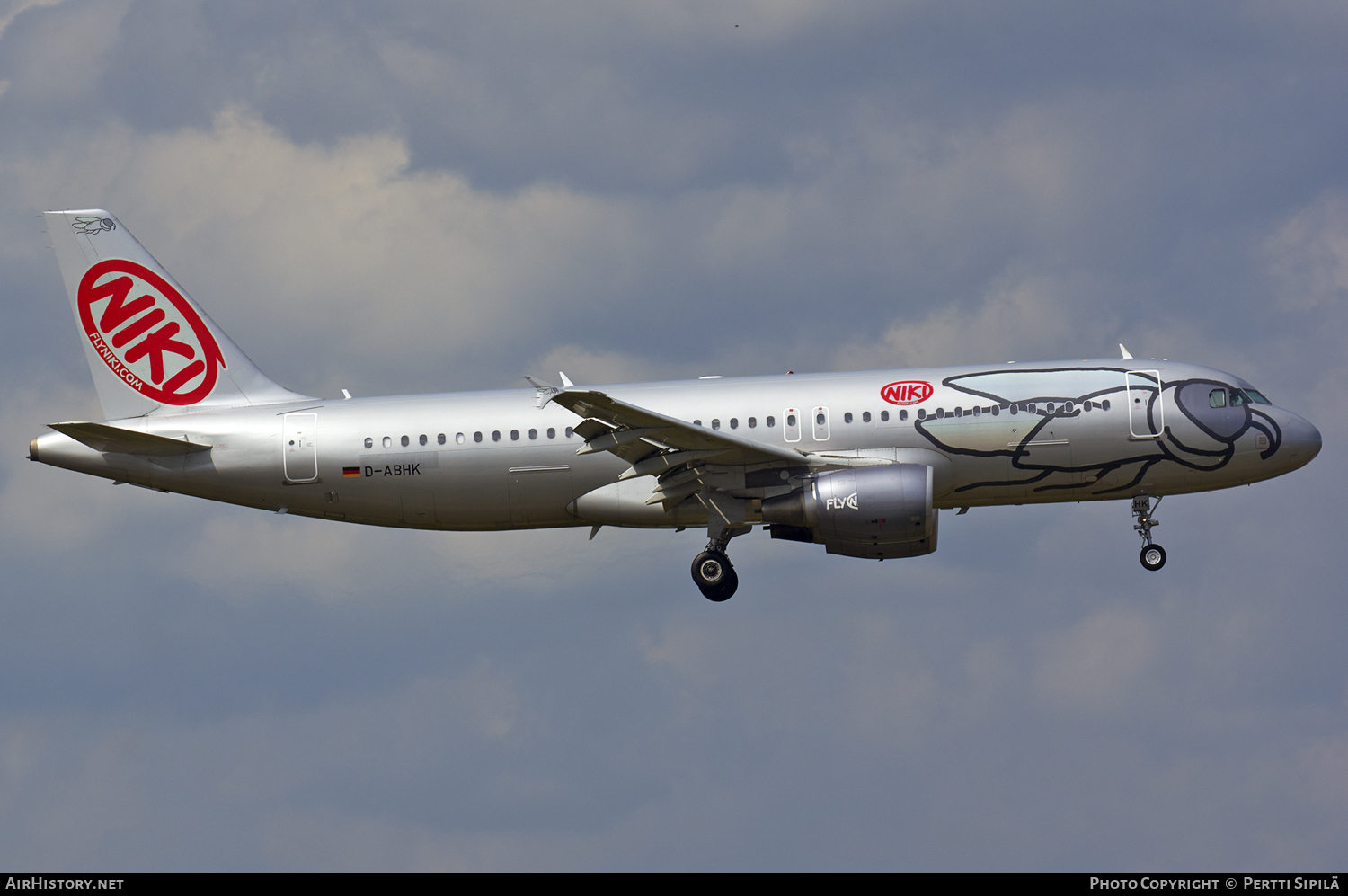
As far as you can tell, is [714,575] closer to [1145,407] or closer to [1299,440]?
Result: [1145,407]

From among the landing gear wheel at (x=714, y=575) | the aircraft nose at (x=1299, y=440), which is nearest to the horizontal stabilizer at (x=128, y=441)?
the landing gear wheel at (x=714, y=575)

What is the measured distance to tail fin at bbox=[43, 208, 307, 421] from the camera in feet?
129

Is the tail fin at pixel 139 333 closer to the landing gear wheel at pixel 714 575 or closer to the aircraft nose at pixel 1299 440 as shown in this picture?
the landing gear wheel at pixel 714 575

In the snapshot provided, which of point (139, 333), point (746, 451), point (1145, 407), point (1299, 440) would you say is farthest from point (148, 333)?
point (1299, 440)

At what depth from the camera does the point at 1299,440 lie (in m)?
36.6

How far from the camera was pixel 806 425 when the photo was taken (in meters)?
35.9

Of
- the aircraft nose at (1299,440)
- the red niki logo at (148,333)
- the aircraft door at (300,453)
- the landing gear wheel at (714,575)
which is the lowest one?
the landing gear wheel at (714,575)

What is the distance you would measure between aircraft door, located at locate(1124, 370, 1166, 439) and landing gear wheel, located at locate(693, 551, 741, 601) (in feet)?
34.3

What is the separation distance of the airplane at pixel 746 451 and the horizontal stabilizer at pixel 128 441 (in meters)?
0.06

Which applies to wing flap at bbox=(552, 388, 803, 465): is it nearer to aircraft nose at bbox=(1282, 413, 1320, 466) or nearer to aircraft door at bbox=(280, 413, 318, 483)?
aircraft door at bbox=(280, 413, 318, 483)

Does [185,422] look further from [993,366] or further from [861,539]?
[993,366]

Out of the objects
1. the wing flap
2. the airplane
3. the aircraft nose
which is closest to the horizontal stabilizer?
the airplane

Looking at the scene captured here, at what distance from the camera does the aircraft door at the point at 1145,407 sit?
35719 millimetres

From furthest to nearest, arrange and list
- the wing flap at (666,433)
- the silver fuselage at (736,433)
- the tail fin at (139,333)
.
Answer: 1. the tail fin at (139,333)
2. the silver fuselage at (736,433)
3. the wing flap at (666,433)
